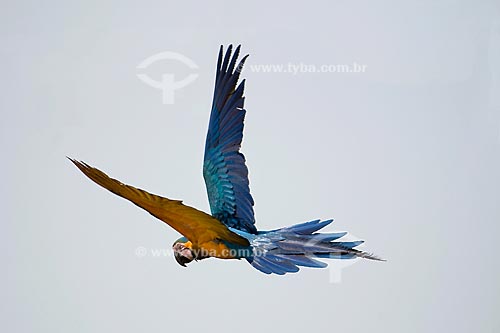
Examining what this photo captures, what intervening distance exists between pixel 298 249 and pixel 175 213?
0.16m

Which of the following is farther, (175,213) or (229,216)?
(229,216)

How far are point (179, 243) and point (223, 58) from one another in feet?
0.82

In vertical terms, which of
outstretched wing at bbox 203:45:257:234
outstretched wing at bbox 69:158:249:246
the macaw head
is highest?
outstretched wing at bbox 203:45:257:234

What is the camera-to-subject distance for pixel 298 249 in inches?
33.3

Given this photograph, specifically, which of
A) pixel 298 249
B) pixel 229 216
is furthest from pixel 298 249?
pixel 229 216

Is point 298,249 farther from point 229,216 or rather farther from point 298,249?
point 229,216

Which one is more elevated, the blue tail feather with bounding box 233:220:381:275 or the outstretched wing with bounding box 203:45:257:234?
the outstretched wing with bounding box 203:45:257:234

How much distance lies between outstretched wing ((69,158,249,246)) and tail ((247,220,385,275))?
0.03 m

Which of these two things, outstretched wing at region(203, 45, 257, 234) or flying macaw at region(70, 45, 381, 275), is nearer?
flying macaw at region(70, 45, 381, 275)

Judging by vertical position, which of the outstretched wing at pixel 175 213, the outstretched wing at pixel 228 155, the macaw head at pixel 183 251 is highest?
the outstretched wing at pixel 228 155

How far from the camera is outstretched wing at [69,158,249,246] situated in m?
0.71

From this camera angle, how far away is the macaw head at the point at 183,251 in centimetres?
84

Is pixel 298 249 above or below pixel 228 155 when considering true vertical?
below

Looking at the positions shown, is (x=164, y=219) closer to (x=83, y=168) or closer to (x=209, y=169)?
(x=83, y=168)
